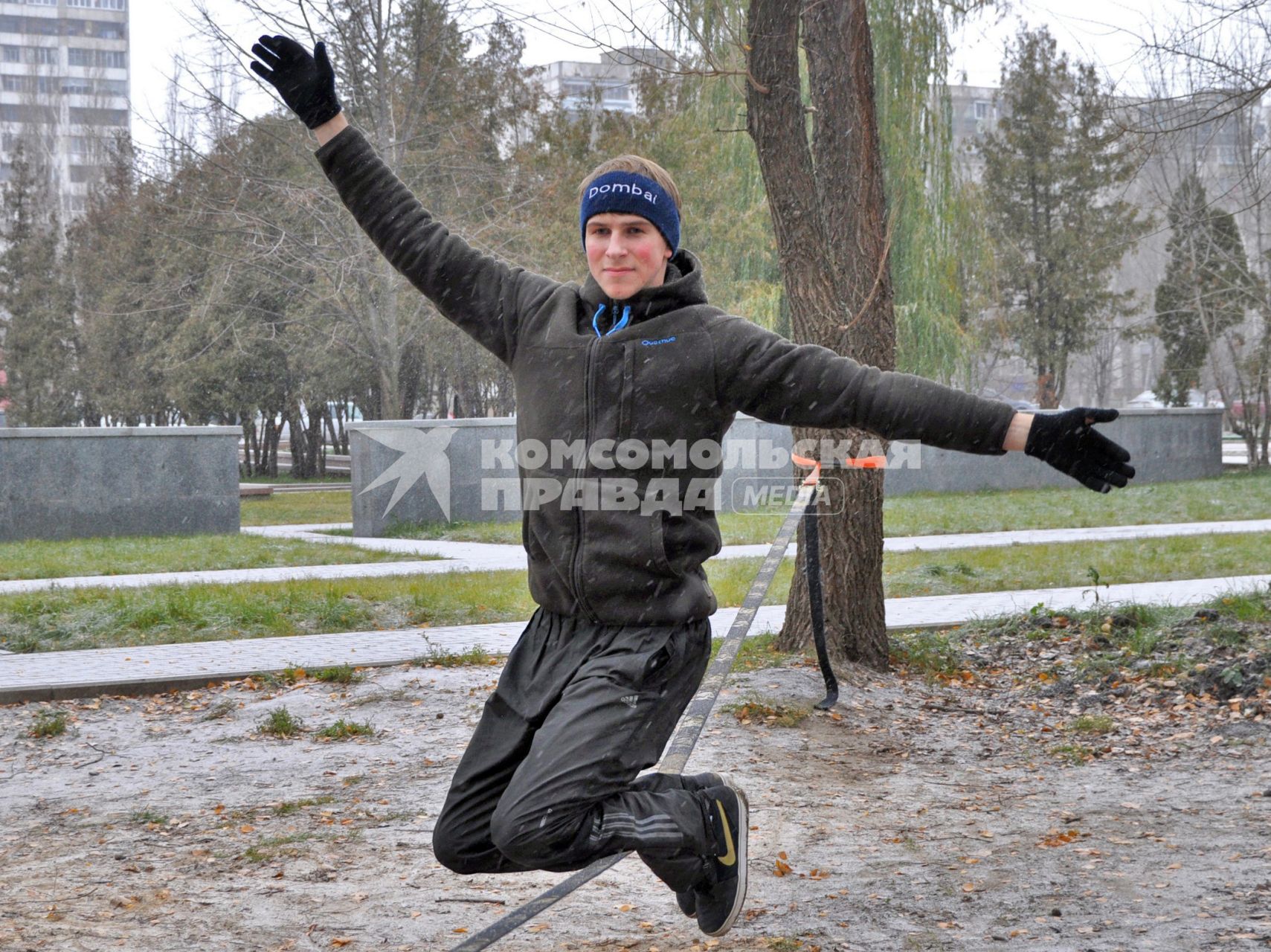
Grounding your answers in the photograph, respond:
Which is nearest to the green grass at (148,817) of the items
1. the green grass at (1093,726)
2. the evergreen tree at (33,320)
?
the green grass at (1093,726)

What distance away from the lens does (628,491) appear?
3.20 metres

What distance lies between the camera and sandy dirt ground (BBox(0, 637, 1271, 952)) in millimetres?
4309

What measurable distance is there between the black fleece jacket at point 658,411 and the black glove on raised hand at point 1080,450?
0.10m

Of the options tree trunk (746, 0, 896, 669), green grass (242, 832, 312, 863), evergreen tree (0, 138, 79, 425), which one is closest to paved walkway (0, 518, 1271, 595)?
tree trunk (746, 0, 896, 669)

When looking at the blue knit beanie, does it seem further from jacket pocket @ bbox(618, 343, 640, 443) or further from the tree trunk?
the tree trunk

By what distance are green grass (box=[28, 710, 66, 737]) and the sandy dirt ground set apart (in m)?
0.05

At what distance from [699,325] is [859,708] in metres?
4.75

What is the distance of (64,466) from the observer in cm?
1789

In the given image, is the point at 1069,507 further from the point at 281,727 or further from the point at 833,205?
the point at 281,727

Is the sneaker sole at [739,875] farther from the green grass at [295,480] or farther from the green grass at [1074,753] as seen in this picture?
the green grass at [295,480]

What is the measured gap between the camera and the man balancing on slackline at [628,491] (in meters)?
3.12

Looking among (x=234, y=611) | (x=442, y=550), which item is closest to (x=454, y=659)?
(x=234, y=611)

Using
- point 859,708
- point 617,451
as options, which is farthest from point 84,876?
point 859,708

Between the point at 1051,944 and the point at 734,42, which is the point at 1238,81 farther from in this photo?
the point at 1051,944
